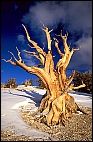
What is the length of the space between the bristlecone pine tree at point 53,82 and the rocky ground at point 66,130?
384 millimetres

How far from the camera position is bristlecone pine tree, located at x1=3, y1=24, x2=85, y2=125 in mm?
9969

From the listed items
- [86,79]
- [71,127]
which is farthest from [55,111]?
[86,79]

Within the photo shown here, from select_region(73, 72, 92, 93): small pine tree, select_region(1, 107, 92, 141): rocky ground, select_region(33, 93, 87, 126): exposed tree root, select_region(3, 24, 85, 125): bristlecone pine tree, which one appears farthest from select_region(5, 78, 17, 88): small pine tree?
select_region(1, 107, 92, 141): rocky ground

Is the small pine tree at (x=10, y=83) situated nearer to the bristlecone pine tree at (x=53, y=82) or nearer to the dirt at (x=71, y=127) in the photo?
the bristlecone pine tree at (x=53, y=82)

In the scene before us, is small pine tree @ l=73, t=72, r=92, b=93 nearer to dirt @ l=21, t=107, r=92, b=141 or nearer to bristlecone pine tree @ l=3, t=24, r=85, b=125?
bristlecone pine tree @ l=3, t=24, r=85, b=125

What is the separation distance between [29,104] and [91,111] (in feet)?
10.4

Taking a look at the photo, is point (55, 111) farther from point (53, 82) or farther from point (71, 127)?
point (53, 82)

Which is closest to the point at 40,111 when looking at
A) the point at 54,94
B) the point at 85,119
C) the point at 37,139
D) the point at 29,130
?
the point at 54,94

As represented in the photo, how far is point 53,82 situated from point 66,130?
3.10 metres

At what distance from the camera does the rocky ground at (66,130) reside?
24.4ft

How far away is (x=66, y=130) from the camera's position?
27.9 feet

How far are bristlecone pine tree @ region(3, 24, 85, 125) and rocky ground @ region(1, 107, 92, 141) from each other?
1.26 ft

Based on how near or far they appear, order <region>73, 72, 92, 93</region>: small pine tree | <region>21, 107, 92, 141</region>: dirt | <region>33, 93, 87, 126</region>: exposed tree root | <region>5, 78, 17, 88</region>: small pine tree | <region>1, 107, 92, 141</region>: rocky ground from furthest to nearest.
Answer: <region>5, 78, 17, 88</region>: small pine tree < <region>73, 72, 92, 93</region>: small pine tree < <region>33, 93, 87, 126</region>: exposed tree root < <region>21, 107, 92, 141</region>: dirt < <region>1, 107, 92, 141</region>: rocky ground

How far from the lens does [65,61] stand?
40.3ft
